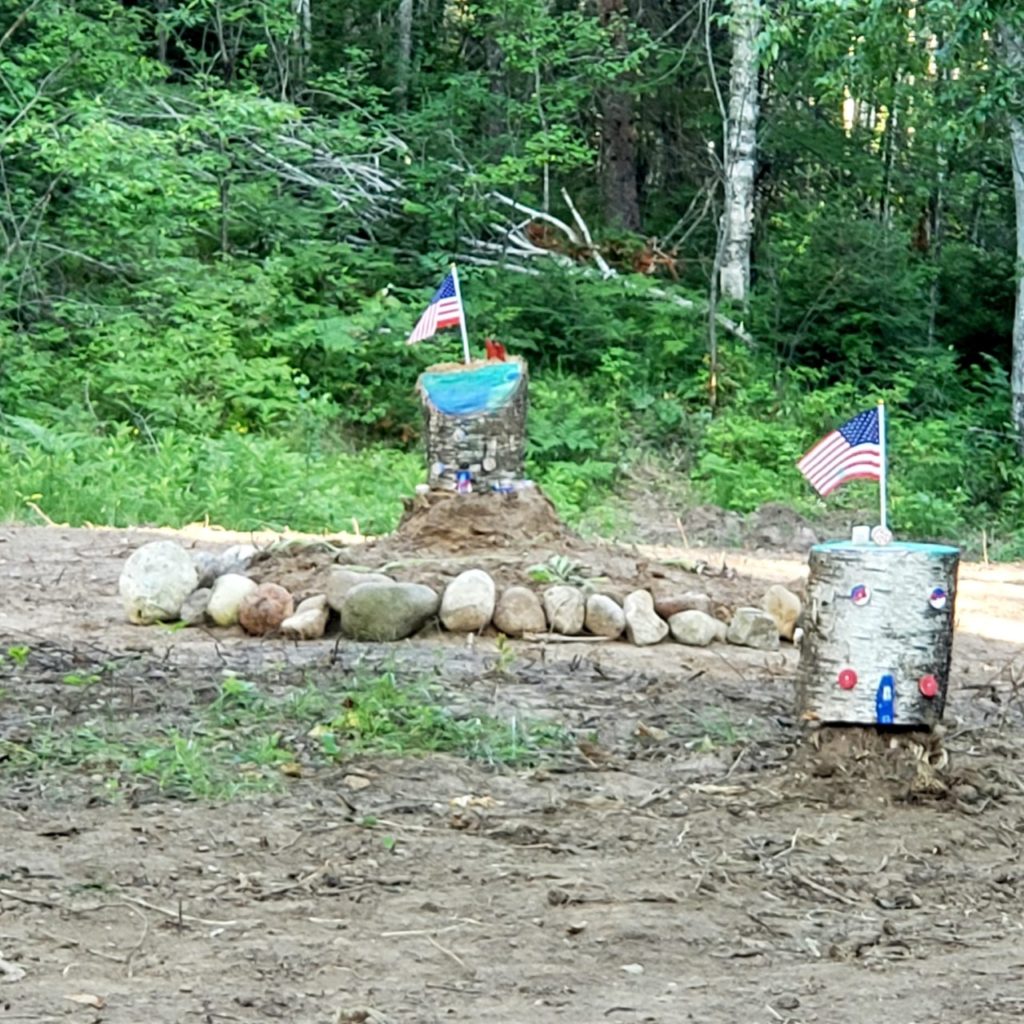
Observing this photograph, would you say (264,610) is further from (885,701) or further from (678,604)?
(885,701)

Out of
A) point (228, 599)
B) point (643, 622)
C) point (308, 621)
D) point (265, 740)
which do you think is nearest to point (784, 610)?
point (643, 622)

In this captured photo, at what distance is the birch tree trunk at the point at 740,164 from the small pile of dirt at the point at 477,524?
10.2 meters

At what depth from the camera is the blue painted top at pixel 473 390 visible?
8.55m

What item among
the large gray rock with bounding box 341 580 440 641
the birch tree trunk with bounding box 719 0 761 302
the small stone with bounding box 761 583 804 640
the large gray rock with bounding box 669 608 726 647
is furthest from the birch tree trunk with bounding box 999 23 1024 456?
the large gray rock with bounding box 341 580 440 641

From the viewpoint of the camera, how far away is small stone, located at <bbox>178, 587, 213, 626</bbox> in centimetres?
776

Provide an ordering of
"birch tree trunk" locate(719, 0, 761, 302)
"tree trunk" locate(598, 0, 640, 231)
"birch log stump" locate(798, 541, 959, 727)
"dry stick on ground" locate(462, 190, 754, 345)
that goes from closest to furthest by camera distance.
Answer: "birch log stump" locate(798, 541, 959, 727), "birch tree trunk" locate(719, 0, 761, 302), "dry stick on ground" locate(462, 190, 754, 345), "tree trunk" locate(598, 0, 640, 231)

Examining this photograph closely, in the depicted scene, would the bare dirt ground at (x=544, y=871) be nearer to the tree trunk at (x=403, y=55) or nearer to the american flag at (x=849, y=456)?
the american flag at (x=849, y=456)

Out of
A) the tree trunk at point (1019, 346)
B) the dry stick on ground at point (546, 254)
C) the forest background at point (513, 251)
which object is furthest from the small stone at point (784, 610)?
the dry stick on ground at point (546, 254)

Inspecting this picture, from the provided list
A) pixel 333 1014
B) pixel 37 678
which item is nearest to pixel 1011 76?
pixel 37 678

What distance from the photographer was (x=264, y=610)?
7.51 meters

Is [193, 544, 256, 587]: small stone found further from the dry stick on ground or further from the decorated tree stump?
the dry stick on ground

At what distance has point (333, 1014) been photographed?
323 centimetres

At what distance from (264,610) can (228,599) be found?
283mm

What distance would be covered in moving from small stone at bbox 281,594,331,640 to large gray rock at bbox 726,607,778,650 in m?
1.83
